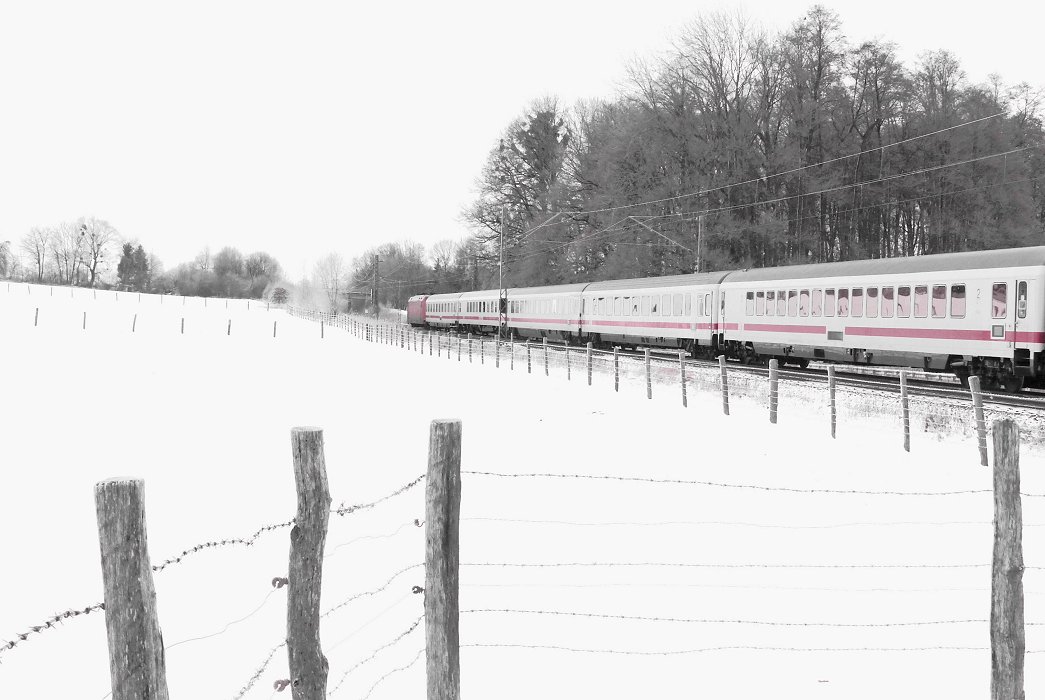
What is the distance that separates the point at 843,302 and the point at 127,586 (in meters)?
21.4

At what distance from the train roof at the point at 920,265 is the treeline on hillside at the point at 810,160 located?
16.1 meters

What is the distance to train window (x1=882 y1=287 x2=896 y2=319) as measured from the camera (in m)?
20.1

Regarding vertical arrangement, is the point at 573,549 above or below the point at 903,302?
below

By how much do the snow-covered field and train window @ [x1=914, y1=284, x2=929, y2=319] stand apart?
403 cm

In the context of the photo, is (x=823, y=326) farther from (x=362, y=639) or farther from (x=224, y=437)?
(x=362, y=639)

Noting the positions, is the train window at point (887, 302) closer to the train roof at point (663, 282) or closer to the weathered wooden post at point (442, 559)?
the train roof at point (663, 282)

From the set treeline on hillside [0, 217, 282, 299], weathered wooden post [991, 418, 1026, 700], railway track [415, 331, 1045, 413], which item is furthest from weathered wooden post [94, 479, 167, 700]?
treeline on hillside [0, 217, 282, 299]

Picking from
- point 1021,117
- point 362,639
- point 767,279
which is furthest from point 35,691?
point 1021,117

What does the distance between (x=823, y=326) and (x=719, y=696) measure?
60.9 feet

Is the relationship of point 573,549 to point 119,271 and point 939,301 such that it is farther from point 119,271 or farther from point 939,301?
point 119,271

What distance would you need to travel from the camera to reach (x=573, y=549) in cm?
895

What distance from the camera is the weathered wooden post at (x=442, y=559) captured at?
3518 millimetres

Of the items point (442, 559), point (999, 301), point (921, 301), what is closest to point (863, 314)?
point (921, 301)

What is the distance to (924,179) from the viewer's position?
41.6 meters
